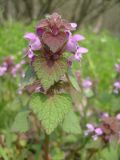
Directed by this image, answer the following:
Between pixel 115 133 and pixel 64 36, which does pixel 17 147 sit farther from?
pixel 64 36

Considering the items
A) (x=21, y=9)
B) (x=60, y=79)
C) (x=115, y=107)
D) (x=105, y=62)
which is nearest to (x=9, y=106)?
(x=115, y=107)

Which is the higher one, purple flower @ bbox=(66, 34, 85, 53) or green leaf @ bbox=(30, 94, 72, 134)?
purple flower @ bbox=(66, 34, 85, 53)

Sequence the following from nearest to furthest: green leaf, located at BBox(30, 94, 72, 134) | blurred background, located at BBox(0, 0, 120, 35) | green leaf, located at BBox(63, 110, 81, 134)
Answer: green leaf, located at BBox(30, 94, 72, 134) < green leaf, located at BBox(63, 110, 81, 134) < blurred background, located at BBox(0, 0, 120, 35)

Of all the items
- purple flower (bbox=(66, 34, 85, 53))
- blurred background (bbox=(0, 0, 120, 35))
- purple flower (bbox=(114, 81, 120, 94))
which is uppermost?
blurred background (bbox=(0, 0, 120, 35))

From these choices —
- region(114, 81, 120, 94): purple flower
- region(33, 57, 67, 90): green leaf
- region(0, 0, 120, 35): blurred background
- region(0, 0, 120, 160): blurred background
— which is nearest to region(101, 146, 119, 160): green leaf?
region(0, 0, 120, 160): blurred background

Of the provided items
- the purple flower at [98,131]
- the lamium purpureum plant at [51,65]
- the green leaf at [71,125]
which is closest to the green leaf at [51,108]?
the lamium purpureum plant at [51,65]

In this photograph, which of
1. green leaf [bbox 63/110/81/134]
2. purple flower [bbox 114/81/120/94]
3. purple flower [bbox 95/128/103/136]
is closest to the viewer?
green leaf [bbox 63/110/81/134]

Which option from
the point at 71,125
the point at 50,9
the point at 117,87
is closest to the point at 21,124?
the point at 71,125

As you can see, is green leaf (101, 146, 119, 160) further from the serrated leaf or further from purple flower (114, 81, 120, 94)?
the serrated leaf
